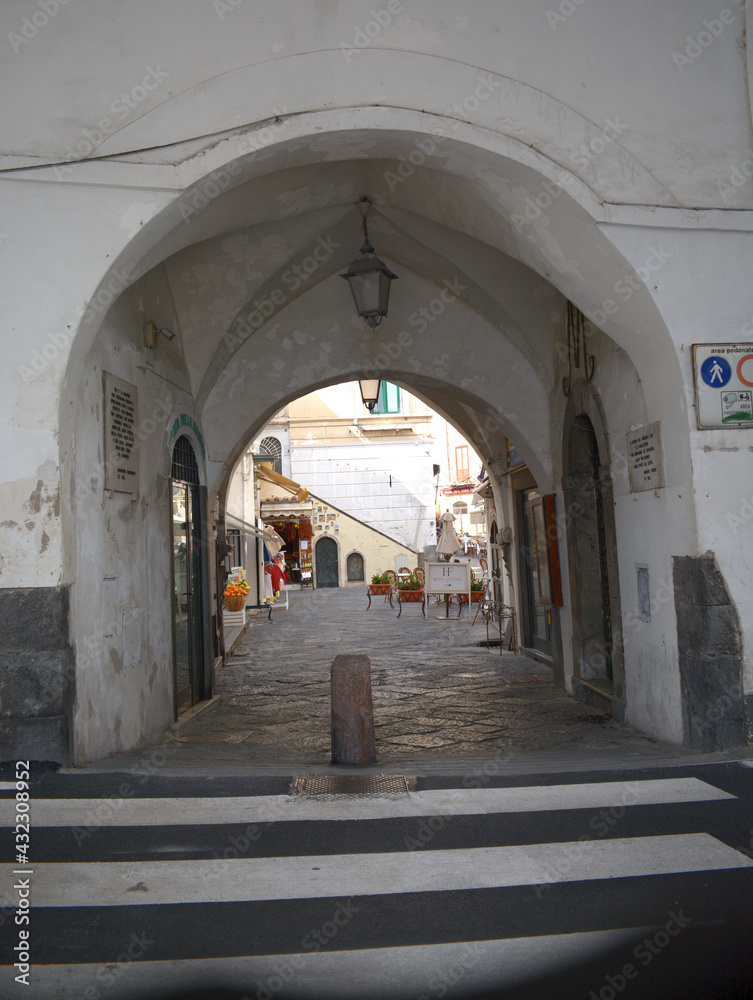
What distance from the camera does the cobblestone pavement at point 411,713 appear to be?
5152mm

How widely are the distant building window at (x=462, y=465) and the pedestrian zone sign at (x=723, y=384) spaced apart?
1247 inches

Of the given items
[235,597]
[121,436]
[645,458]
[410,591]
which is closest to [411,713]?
[645,458]

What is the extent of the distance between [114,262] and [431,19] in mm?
2390

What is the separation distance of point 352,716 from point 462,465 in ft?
107

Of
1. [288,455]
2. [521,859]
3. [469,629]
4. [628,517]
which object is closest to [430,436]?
[288,455]

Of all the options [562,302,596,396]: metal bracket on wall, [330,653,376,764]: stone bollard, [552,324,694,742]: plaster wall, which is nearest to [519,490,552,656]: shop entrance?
[562,302,596,396]: metal bracket on wall

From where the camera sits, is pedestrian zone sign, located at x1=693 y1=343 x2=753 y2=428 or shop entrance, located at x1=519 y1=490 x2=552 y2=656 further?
shop entrance, located at x1=519 y1=490 x2=552 y2=656

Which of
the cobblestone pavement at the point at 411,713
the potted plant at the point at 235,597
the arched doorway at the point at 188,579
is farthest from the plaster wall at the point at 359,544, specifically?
the arched doorway at the point at 188,579

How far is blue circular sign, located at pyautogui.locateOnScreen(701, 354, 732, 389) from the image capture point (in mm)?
4625

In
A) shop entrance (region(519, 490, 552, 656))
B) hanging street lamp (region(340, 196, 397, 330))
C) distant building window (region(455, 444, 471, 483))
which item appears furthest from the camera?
distant building window (region(455, 444, 471, 483))

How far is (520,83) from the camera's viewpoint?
462cm

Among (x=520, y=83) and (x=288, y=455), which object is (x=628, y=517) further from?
(x=288, y=455)

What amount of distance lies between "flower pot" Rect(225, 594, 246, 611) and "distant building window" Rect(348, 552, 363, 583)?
14679mm

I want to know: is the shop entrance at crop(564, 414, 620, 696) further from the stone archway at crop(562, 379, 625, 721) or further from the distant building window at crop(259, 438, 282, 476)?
the distant building window at crop(259, 438, 282, 476)
